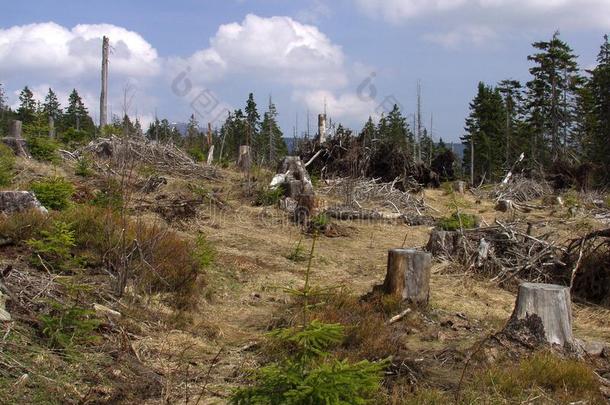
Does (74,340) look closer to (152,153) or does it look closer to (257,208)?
(257,208)

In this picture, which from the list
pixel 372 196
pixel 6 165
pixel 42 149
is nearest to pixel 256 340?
pixel 6 165

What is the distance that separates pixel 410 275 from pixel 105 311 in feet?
10.00

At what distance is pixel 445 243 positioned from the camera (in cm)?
880

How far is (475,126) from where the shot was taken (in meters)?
50.1

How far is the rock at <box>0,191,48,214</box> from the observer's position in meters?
7.71

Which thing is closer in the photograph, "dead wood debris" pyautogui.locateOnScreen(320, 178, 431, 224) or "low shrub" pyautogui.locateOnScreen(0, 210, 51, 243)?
"low shrub" pyautogui.locateOnScreen(0, 210, 51, 243)

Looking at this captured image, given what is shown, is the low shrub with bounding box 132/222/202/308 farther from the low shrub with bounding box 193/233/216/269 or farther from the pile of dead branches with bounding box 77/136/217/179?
the pile of dead branches with bounding box 77/136/217/179

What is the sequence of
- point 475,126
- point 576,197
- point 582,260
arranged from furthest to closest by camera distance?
1. point 475,126
2. point 576,197
3. point 582,260

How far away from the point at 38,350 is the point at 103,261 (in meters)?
2.48

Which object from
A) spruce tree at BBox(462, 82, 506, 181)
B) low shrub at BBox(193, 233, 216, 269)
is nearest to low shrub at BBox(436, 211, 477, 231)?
low shrub at BBox(193, 233, 216, 269)

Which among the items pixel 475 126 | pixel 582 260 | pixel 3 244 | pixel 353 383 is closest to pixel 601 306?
pixel 582 260

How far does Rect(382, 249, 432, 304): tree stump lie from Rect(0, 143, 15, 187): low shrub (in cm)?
705

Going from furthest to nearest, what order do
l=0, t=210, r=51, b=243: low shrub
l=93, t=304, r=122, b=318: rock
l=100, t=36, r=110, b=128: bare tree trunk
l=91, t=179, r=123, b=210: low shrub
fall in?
l=100, t=36, r=110, b=128: bare tree trunk → l=91, t=179, r=123, b=210: low shrub → l=0, t=210, r=51, b=243: low shrub → l=93, t=304, r=122, b=318: rock

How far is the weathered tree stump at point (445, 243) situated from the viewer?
28.6 feet
